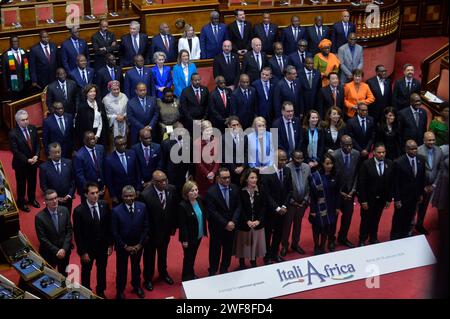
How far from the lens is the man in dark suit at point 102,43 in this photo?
9.88 meters

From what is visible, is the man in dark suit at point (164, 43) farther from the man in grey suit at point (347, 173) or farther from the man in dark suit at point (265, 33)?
the man in grey suit at point (347, 173)

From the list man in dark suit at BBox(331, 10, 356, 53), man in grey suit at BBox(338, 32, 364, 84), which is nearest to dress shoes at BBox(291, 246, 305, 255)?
man in grey suit at BBox(338, 32, 364, 84)

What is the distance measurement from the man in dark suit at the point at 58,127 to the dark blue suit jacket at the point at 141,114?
73cm

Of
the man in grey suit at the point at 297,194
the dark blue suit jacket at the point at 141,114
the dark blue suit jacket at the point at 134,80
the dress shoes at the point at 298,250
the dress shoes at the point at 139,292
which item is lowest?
the dress shoes at the point at 139,292

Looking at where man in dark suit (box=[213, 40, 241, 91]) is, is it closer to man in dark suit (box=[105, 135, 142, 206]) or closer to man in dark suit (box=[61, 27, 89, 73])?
man in dark suit (box=[61, 27, 89, 73])

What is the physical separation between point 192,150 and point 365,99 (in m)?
2.60

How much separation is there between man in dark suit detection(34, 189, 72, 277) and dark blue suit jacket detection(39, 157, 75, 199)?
836mm

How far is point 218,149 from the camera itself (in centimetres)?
757

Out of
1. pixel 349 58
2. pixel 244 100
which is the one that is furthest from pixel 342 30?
pixel 244 100

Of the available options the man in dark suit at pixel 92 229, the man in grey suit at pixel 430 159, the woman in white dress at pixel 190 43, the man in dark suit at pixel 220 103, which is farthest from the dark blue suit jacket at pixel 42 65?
the man in grey suit at pixel 430 159

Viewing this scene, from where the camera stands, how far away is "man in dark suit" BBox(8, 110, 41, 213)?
7.78 metres

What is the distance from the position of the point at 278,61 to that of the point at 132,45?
2187 millimetres
